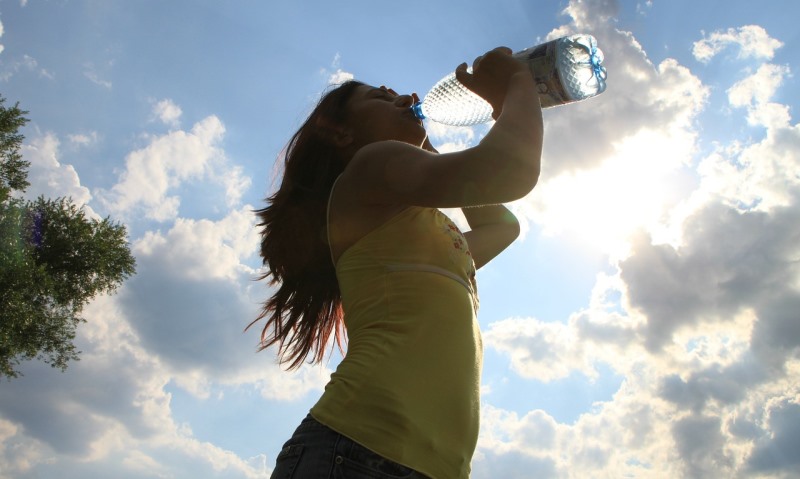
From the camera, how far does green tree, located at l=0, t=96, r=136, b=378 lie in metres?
15.2

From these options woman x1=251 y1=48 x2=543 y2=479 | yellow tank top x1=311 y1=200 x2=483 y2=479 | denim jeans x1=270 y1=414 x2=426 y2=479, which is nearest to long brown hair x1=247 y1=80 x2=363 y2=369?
woman x1=251 y1=48 x2=543 y2=479

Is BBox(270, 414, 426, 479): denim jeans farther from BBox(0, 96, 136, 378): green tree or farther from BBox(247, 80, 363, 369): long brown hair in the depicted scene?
BBox(0, 96, 136, 378): green tree

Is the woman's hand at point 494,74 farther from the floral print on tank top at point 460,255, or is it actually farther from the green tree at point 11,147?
the green tree at point 11,147

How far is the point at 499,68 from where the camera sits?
6.94 feet

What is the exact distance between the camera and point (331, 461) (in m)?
1.45

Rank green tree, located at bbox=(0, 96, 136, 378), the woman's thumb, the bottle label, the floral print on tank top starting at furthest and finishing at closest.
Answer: green tree, located at bbox=(0, 96, 136, 378)
the bottle label
the woman's thumb
the floral print on tank top

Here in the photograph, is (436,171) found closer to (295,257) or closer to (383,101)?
(383,101)

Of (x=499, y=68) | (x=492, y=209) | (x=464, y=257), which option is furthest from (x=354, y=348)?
(x=492, y=209)

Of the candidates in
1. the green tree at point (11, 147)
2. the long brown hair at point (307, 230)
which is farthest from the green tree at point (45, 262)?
the long brown hair at point (307, 230)

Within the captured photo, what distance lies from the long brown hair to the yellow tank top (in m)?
0.55

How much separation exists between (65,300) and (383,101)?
18.0m

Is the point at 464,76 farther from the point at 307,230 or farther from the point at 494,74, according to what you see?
the point at 307,230

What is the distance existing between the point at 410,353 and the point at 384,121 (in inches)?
47.5

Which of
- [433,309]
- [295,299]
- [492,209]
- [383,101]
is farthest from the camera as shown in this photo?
[492,209]
